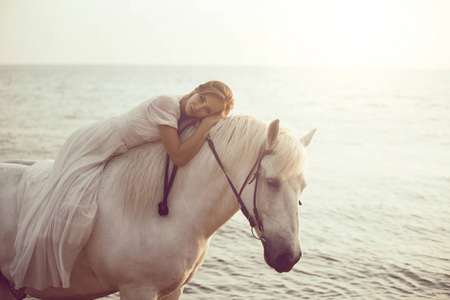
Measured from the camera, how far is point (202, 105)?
8.95 feet

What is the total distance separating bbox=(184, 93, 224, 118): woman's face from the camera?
273cm

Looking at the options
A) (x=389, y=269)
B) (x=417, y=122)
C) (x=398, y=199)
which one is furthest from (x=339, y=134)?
(x=389, y=269)

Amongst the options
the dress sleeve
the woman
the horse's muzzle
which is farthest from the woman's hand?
the horse's muzzle

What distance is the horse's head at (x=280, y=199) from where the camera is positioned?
94.5 inches

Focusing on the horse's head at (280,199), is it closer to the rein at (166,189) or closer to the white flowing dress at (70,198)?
the rein at (166,189)

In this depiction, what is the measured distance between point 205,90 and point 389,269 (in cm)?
455

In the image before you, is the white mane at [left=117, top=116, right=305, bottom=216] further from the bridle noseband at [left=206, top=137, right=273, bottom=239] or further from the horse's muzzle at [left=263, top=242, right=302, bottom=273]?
the horse's muzzle at [left=263, top=242, right=302, bottom=273]

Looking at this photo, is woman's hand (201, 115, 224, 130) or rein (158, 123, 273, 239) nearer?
rein (158, 123, 273, 239)

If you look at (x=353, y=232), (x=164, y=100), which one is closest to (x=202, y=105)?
(x=164, y=100)

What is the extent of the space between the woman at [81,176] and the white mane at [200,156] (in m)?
0.08

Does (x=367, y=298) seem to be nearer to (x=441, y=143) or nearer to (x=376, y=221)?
(x=376, y=221)

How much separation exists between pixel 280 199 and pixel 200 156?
538 mm

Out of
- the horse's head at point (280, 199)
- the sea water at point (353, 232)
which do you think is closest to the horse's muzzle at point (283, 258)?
the horse's head at point (280, 199)

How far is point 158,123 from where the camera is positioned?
2621 mm
